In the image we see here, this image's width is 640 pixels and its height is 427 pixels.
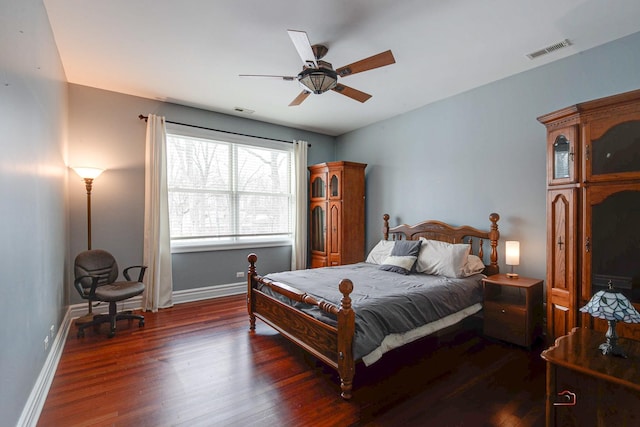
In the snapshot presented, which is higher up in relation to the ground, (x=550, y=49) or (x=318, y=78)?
(x=550, y=49)

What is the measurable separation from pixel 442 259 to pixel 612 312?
2.03 m

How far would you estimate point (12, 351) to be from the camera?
5.22 ft

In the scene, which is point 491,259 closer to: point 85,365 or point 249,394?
point 249,394

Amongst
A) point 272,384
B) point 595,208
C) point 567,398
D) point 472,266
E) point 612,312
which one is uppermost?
point 595,208

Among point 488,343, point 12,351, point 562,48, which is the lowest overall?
point 488,343

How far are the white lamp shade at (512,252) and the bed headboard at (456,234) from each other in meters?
0.28

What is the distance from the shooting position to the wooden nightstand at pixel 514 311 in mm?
2975

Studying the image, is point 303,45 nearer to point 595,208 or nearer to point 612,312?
point 612,312

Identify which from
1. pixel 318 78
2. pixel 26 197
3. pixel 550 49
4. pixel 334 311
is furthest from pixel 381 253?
pixel 26 197

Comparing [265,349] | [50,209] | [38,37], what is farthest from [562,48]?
[50,209]

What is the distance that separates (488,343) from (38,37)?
4.67 m

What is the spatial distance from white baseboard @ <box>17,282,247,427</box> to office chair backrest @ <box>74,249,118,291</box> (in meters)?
0.49

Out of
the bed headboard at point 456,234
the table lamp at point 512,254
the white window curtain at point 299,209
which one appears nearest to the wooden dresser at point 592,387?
the table lamp at point 512,254

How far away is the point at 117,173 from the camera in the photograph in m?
4.15
